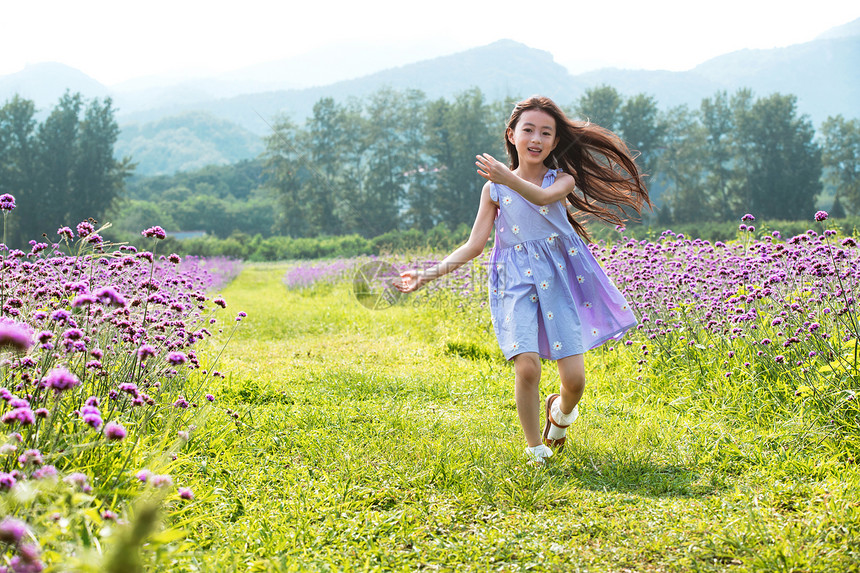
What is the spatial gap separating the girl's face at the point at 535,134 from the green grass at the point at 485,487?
1614 millimetres

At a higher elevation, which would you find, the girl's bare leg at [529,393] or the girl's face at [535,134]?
the girl's face at [535,134]

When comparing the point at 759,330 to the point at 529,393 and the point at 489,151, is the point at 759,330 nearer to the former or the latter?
the point at 529,393

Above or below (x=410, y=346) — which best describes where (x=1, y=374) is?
above

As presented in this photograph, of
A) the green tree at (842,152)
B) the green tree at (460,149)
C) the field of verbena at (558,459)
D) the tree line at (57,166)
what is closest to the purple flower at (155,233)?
the field of verbena at (558,459)

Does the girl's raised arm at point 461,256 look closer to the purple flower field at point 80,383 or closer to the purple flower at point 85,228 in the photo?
the purple flower field at point 80,383

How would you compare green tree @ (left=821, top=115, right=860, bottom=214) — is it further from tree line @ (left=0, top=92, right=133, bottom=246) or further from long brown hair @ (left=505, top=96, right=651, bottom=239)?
long brown hair @ (left=505, top=96, right=651, bottom=239)

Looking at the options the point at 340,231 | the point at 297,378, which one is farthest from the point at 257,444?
the point at 340,231

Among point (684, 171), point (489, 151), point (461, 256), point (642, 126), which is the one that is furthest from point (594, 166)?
point (684, 171)

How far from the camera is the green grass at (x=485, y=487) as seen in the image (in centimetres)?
224

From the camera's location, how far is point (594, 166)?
398 centimetres

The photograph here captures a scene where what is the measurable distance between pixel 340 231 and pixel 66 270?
50.8m

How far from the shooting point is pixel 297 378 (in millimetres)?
5109

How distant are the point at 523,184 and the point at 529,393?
108 cm

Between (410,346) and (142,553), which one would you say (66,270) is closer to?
(142,553)
